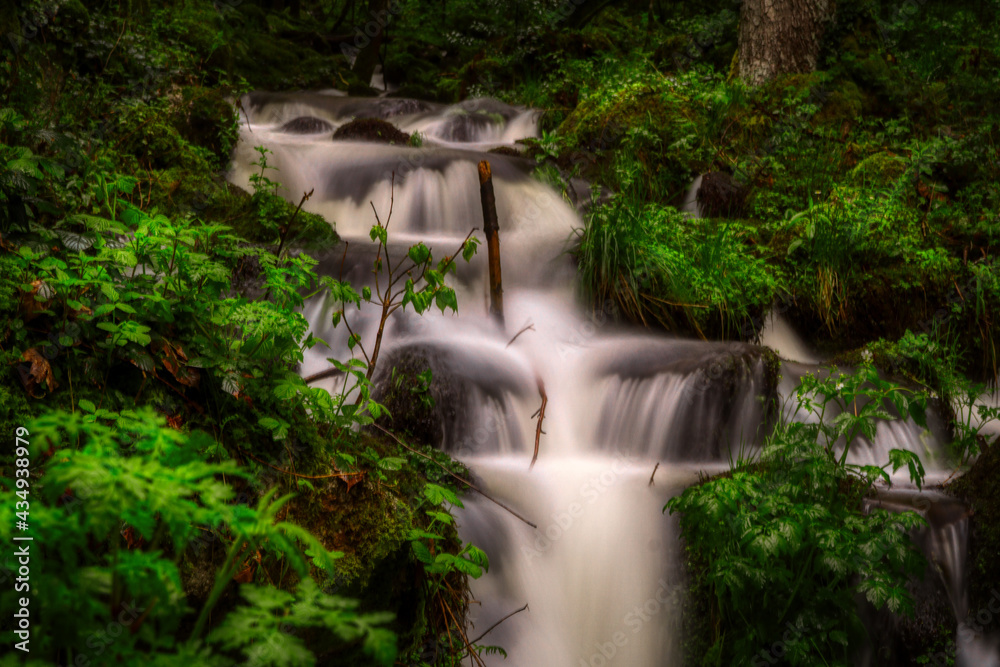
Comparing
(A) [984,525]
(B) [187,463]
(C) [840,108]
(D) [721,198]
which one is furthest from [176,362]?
(C) [840,108]

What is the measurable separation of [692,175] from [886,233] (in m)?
1.97

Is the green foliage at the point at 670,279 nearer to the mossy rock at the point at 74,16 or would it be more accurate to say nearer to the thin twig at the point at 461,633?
the thin twig at the point at 461,633

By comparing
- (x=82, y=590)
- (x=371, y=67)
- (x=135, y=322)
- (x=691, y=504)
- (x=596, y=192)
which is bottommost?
(x=691, y=504)

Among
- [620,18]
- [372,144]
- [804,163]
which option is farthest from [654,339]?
[620,18]

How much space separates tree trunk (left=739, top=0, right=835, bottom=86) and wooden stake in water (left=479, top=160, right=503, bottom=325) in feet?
16.0

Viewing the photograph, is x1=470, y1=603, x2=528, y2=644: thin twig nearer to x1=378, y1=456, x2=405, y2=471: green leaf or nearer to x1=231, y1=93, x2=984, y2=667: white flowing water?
x1=231, y1=93, x2=984, y2=667: white flowing water

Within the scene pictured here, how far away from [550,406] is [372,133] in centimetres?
509

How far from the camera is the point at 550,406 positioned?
471 cm

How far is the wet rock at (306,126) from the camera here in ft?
30.1

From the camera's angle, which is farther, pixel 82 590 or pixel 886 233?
pixel 886 233

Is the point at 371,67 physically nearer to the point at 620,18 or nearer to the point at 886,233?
the point at 620,18

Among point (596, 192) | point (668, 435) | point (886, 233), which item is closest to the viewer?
point (668, 435)

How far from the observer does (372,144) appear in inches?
325

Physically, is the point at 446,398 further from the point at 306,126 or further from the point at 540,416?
the point at 306,126
